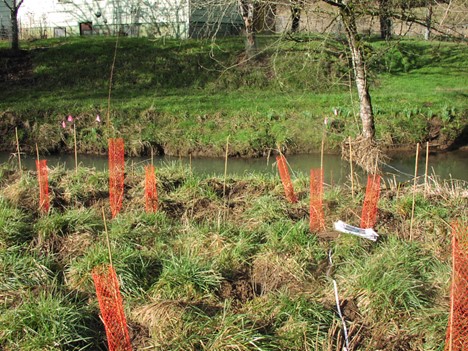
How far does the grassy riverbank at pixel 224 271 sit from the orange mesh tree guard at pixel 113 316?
0.20 metres

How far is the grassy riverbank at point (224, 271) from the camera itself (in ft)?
13.1

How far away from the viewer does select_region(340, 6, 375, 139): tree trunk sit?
7895mm

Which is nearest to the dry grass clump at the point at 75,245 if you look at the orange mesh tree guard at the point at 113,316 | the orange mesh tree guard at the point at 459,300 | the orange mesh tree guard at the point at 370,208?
the orange mesh tree guard at the point at 113,316

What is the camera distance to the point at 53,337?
12.4ft

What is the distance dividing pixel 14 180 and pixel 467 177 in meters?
9.43

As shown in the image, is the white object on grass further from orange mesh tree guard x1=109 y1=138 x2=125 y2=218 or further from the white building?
the white building

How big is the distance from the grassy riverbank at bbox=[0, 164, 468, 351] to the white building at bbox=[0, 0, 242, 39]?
15903 millimetres

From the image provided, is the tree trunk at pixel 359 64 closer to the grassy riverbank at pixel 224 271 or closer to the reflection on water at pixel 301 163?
the grassy riverbank at pixel 224 271

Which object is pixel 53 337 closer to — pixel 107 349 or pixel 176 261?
pixel 107 349

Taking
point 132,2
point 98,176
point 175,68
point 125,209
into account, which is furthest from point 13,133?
point 132,2

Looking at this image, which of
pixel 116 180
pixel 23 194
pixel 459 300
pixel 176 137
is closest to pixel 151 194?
pixel 116 180

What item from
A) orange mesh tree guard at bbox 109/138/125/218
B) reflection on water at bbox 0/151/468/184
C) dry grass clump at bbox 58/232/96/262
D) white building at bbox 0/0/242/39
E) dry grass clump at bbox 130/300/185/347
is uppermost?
white building at bbox 0/0/242/39

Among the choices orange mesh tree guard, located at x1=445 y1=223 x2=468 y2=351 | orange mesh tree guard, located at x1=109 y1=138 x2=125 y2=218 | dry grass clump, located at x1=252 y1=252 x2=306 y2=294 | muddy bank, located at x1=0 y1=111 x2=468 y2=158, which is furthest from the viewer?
muddy bank, located at x1=0 y1=111 x2=468 y2=158

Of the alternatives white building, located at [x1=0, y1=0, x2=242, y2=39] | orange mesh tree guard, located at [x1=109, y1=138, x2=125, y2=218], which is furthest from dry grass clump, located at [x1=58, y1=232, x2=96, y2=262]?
white building, located at [x1=0, y1=0, x2=242, y2=39]
